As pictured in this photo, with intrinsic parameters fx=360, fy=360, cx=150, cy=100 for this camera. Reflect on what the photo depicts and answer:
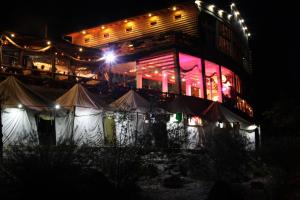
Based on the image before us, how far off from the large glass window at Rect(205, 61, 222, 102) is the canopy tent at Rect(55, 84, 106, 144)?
11233 mm

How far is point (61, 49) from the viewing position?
19109 mm

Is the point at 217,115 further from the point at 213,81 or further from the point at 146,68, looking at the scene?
the point at 213,81

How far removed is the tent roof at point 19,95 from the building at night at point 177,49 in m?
6.92

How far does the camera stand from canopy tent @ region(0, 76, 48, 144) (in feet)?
45.9

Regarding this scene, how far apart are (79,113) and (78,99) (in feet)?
→ 2.22

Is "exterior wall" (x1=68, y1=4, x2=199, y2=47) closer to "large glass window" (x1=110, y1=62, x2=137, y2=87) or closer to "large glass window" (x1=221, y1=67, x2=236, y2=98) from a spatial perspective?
"large glass window" (x1=110, y1=62, x2=137, y2=87)

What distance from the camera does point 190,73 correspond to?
994 inches

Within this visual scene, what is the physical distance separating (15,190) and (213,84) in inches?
847

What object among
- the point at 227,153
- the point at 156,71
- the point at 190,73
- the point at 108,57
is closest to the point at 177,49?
the point at 156,71

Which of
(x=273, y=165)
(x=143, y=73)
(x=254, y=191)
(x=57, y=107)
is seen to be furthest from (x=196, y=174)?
(x=143, y=73)

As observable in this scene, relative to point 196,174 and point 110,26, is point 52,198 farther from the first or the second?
point 110,26

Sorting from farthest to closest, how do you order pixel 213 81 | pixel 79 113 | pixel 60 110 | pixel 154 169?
pixel 213 81, pixel 79 113, pixel 60 110, pixel 154 169

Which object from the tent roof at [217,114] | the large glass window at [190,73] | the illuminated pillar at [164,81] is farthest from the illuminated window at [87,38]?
the tent roof at [217,114]

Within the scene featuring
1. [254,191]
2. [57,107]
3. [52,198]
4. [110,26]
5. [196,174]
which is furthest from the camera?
[110,26]
